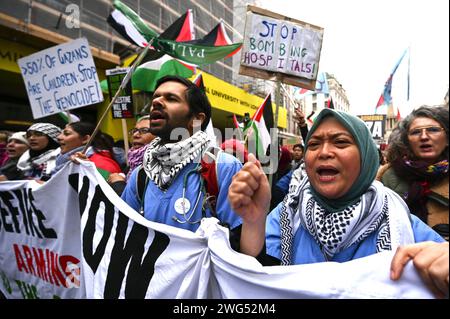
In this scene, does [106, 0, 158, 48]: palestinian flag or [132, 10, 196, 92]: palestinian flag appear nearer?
[106, 0, 158, 48]: palestinian flag

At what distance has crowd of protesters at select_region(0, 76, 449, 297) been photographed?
1.13 meters

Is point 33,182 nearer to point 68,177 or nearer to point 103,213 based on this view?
point 68,177

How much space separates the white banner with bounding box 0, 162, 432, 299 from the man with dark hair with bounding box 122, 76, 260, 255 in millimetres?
192

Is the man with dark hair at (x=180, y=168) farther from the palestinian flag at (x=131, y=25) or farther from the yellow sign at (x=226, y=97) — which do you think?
the yellow sign at (x=226, y=97)

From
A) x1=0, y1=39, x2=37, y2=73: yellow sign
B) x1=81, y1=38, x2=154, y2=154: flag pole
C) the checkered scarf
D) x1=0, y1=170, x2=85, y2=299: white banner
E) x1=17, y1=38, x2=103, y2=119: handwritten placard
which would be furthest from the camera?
x1=0, y1=39, x2=37, y2=73: yellow sign

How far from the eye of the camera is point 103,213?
5.40 feet

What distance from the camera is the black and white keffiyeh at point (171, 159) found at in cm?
170

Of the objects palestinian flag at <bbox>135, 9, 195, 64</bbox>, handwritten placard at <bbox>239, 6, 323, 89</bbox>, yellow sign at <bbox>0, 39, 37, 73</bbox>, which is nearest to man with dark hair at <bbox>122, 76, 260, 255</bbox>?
handwritten placard at <bbox>239, 6, 323, 89</bbox>

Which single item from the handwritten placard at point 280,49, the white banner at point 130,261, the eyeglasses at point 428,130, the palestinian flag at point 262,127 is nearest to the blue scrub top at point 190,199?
the white banner at point 130,261

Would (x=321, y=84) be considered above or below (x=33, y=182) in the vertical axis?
above

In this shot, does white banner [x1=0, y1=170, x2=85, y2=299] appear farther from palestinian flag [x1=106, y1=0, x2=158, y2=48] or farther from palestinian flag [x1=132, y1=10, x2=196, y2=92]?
palestinian flag [x1=132, y1=10, x2=196, y2=92]
